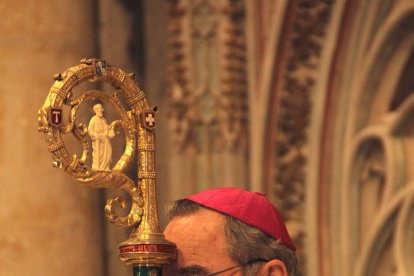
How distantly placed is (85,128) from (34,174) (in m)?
2.19

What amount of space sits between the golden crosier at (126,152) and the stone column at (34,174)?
81.4 inches

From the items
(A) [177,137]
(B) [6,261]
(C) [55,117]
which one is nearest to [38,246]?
(B) [6,261]

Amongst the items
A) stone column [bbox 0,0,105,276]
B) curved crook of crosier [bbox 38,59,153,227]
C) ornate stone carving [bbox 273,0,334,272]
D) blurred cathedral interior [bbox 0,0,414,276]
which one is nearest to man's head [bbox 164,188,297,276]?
curved crook of crosier [bbox 38,59,153,227]

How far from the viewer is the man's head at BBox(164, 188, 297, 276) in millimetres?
3268

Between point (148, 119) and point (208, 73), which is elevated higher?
point (208, 73)

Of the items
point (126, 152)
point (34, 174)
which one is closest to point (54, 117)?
point (126, 152)

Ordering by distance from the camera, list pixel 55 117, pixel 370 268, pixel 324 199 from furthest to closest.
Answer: pixel 324 199 < pixel 370 268 < pixel 55 117

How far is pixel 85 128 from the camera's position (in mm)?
3213

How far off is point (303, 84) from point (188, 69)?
47 centimetres

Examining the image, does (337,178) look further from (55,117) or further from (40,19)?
(55,117)

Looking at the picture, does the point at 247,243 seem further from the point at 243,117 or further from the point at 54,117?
the point at 243,117

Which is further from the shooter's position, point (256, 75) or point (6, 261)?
point (256, 75)

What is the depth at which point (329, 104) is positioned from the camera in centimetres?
558

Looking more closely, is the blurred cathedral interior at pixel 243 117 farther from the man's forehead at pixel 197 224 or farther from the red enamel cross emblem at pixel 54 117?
the red enamel cross emblem at pixel 54 117
